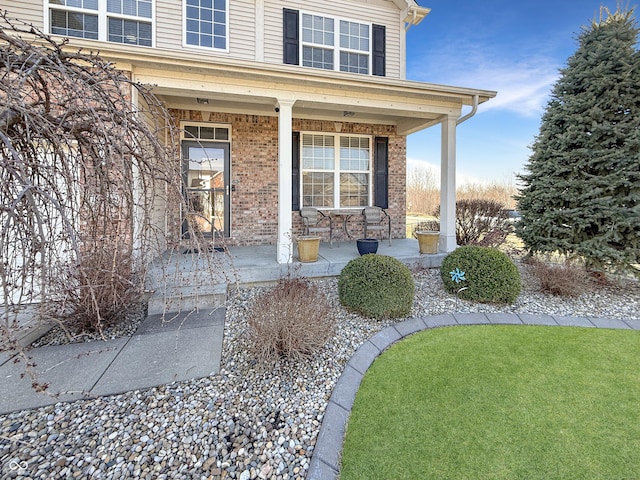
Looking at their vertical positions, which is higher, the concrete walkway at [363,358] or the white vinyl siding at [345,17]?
the white vinyl siding at [345,17]

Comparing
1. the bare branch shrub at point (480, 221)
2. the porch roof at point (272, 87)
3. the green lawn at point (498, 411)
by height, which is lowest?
the green lawn at point (498, 411)

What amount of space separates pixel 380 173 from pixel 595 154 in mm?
3978

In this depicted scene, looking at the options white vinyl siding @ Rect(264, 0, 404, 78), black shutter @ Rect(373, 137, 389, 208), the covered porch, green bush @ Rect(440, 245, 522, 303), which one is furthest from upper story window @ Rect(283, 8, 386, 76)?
green bush @ Rect(440, 245, 522, 303)

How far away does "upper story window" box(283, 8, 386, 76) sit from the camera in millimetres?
6922

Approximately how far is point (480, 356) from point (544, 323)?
4.70 ft

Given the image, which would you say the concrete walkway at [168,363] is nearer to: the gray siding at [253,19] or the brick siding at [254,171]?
the brick siding at [254,171]

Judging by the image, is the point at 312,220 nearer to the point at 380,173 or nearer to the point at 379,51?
the point at 380,173

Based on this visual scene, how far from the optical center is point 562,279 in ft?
15.3

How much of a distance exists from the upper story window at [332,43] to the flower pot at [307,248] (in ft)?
13.6

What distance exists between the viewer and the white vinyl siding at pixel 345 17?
270 inches

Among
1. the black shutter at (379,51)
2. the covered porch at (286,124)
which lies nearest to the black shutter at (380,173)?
the covered porch at (286,124)

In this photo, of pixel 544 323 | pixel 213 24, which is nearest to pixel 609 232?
pixel 544 323

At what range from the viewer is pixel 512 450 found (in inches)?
76.8

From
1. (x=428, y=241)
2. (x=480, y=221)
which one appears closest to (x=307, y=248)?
(x=428, y=241)
